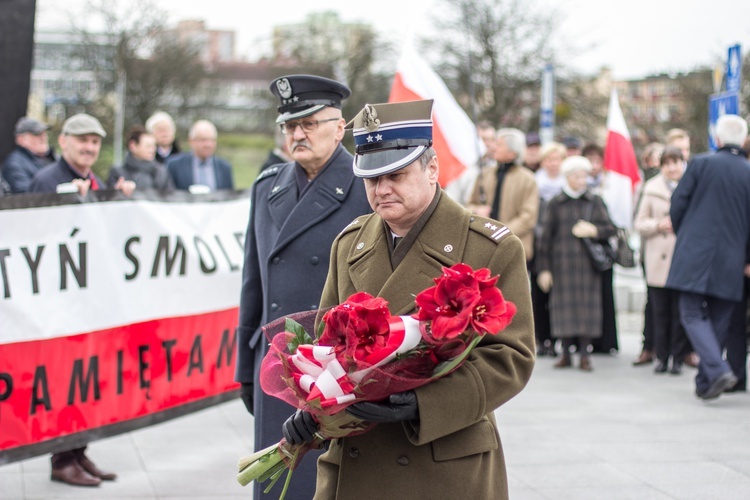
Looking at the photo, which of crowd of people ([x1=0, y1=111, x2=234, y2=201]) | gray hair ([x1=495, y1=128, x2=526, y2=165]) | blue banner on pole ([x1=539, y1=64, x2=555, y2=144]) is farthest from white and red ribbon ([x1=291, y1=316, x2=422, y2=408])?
blue banner on pole ([x1=539, y1=64, x2=555, y2=144])

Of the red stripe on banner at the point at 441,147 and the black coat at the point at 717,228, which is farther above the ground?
the red stripe on banner at the point at 441,147

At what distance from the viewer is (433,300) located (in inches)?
109

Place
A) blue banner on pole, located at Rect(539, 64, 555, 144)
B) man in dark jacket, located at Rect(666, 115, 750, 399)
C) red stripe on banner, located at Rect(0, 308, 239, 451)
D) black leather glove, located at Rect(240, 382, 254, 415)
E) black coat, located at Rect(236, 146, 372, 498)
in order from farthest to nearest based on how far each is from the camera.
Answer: blue banner on pole, located at Rect(539, 64, 555, 144) → man in dark jacket, located at Rect(666, 115, 750, 399) → red stripe on banner, located at Rect(0, 308, 239, 451) → black leather glove, located at Rect(240, 382, 254, 415) → black coat, located at Rect(236, 146, 372, 498)

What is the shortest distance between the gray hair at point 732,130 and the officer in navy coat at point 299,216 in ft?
17.1

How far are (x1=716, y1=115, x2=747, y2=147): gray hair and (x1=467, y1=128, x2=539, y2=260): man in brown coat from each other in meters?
2.16

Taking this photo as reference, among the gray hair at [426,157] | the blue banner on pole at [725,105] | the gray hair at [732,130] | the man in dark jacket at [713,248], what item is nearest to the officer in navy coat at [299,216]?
the gray hair at [426,157]

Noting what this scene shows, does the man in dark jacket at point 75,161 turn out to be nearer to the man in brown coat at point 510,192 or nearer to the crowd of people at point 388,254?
the crowd of people at point 388,254

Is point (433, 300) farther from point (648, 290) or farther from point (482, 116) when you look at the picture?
point (482, 116)

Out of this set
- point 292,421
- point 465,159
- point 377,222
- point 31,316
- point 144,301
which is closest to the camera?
point 292,421

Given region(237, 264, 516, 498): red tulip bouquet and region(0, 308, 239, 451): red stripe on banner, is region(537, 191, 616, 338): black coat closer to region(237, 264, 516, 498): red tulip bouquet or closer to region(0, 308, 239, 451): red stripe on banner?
region(0, 308, 239, 451): red stripe on banner

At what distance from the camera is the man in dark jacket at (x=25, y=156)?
9.27m

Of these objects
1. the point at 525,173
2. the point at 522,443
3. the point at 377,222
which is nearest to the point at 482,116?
the point at 525,173

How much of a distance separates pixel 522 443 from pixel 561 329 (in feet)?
10.4

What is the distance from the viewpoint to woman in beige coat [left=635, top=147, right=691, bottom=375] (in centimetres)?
1020
